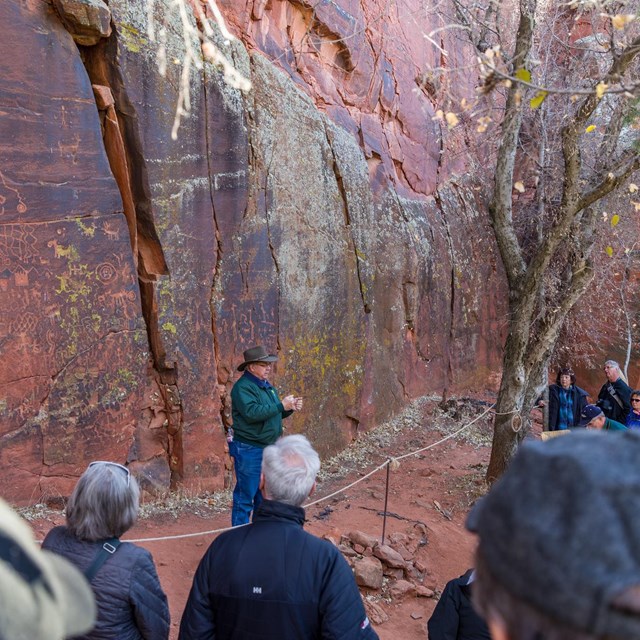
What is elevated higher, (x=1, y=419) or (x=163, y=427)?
(x=1, y=419)

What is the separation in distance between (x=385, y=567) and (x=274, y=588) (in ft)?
11.9

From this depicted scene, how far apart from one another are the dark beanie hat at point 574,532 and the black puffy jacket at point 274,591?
62.4 inches

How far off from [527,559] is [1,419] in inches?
221

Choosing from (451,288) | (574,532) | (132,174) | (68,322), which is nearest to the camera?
A: (574,532)

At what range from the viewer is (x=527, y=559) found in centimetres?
85

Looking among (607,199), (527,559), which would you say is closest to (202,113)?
(607,199)

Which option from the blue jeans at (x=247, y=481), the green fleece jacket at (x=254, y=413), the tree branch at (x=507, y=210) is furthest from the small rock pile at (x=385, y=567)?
the tree branch at (x=507, y=210)

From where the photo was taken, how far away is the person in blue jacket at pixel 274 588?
2.34 meters

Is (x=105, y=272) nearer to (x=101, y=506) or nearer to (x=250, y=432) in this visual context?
(x=250, y=432)

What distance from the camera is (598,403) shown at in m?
7.43

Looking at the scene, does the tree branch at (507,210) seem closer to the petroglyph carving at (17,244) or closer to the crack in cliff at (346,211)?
the crack in cliff at (346,211)

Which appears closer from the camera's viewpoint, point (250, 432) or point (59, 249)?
point (250, 432)

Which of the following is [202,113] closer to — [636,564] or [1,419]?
[1,419]

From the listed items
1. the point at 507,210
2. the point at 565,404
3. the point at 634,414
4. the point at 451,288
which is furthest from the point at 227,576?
the point at 451,288
